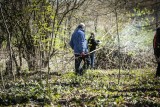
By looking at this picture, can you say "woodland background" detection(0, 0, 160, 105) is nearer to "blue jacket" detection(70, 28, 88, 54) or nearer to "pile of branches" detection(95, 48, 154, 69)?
"pile of branches" detection(95, 48, 154, 69)

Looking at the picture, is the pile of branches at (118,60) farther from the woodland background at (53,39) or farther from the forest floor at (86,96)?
the forest floor at (86,96)

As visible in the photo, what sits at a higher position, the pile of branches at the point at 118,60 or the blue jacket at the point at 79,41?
the blue jacket at the point at 79,41

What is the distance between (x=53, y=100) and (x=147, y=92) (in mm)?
2554

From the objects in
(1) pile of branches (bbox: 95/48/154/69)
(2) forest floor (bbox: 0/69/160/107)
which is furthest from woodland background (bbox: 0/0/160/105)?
(2) forest floor (bbox: 0/69/160/107)

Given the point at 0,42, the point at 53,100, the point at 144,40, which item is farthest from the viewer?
the point at 144,40

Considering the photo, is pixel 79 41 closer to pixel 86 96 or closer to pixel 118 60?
pixel 86 96

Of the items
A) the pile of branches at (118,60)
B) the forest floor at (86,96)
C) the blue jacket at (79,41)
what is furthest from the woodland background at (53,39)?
the forest floor at (86,96)

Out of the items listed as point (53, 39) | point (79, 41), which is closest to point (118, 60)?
point (53, 39)

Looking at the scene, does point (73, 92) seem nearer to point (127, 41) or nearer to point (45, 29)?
point (45, 29)

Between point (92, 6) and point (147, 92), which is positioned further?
point (92, 6)

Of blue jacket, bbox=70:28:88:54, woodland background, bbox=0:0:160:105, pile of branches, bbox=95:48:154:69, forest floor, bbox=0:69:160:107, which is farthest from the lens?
pile of branches, bbox=95:48:154:69

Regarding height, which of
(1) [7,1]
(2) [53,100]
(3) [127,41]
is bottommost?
(2) [53,100]

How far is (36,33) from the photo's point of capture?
Result: 16.0 meters

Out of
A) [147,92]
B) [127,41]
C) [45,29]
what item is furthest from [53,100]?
[127,41]
